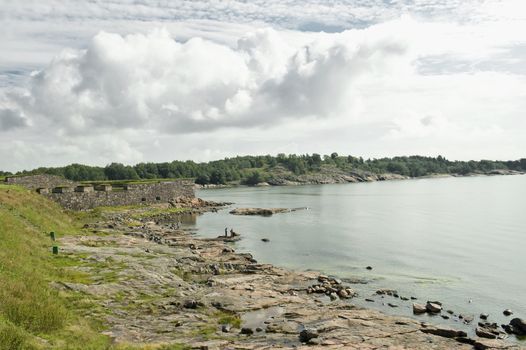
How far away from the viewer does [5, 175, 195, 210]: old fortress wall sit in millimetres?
82812

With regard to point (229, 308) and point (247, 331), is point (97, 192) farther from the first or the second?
point (247, 331)

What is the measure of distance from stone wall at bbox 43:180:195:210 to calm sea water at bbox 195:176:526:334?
15127mm

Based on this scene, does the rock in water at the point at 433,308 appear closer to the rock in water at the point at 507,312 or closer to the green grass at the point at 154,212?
the rock in water at the point at 507,312

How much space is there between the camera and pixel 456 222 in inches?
3551

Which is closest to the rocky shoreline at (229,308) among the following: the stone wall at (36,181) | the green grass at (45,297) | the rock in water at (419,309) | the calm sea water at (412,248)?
the green grass at (45,297)

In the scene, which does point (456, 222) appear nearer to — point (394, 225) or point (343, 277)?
point (394, 225)

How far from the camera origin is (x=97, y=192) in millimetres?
93375

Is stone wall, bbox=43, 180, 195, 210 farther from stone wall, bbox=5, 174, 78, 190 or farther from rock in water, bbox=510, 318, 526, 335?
rock in water, bbox=510, 318, 526, 335

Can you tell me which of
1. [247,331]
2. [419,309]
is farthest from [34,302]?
[419,309]

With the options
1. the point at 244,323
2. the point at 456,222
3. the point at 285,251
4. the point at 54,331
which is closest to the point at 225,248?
the point at 285,251

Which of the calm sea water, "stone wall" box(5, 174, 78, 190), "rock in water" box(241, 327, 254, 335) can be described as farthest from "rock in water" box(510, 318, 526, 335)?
"stone wall" box(5, 174, 78, 190)

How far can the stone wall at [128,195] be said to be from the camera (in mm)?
84625

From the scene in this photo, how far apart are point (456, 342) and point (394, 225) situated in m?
64.4

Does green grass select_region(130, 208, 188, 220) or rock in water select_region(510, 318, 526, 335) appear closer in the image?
rock in water select_region(510, 318, 526, 335)
